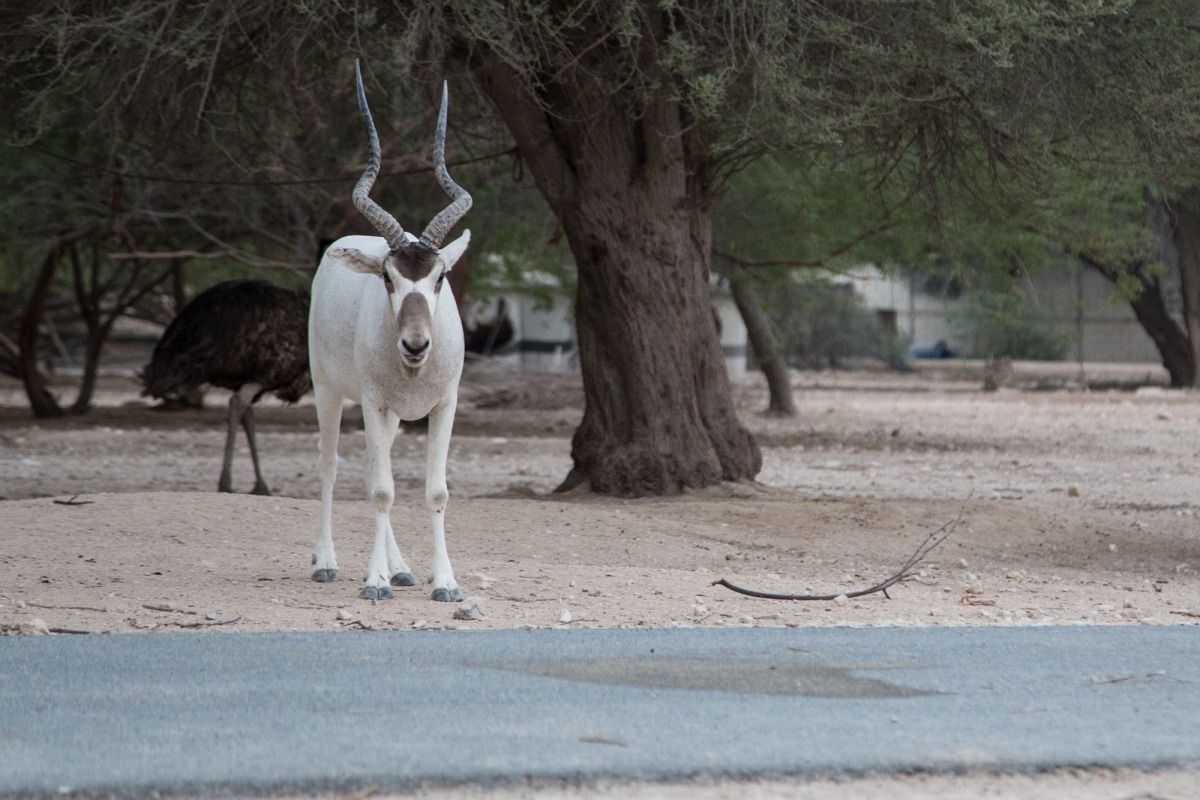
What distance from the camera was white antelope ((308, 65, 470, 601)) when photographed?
319 inches

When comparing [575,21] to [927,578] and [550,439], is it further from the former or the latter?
[550,439]

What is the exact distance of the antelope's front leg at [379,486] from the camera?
865 centimetres

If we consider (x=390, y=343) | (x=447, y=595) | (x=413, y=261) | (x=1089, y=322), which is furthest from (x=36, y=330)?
(x=1089, y=322)

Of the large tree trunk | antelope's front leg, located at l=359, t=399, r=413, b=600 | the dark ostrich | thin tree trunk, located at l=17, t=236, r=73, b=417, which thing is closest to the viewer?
antelope's front leg, located at l=359, t=399, r=413, b=600

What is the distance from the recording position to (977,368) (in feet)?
155

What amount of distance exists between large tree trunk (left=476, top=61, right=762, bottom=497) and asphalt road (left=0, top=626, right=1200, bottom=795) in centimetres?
617

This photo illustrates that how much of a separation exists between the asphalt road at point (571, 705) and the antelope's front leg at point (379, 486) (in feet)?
3.75

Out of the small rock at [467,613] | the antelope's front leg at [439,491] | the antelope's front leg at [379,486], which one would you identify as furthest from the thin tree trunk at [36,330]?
the small rock at [467,613]

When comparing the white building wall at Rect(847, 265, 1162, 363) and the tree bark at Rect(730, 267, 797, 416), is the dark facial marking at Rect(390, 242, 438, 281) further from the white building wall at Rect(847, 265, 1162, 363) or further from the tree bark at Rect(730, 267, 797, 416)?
the white building wall at Rect(847, 265, 1162, 363)

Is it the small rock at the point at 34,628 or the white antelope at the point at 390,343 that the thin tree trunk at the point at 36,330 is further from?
the small rock at the point at 34,628

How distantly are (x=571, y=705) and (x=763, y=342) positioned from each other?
64.7 ft

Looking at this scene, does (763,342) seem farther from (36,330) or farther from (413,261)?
(413,261)

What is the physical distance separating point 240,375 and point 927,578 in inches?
280

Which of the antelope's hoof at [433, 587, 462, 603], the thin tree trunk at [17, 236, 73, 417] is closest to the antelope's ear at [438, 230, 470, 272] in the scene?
the antelope's hoof at [433, 587, 462, 603]
